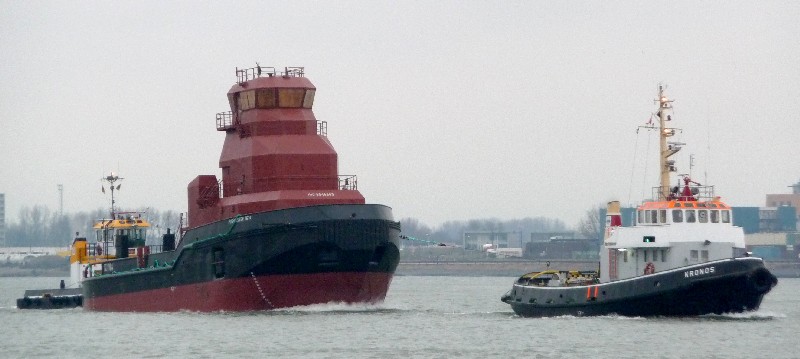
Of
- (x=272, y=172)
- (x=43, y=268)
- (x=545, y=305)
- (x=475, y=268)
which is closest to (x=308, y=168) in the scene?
(x=272, y=172)

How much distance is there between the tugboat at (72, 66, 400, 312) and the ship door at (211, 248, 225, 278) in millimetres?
51

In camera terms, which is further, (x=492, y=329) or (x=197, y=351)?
(x=492, y=329)

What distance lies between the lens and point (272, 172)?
2414 inches

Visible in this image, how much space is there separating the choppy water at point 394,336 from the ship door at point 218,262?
160 centimetres

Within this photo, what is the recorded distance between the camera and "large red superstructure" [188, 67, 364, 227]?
200ft

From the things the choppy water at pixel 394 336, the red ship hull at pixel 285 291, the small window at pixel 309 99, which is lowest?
the choppy water at pixel 394 336

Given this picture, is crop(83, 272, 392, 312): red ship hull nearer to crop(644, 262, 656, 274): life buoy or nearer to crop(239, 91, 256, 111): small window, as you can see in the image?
crop(239, 91, 256, 111): small window

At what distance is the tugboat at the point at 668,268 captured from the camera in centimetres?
5216

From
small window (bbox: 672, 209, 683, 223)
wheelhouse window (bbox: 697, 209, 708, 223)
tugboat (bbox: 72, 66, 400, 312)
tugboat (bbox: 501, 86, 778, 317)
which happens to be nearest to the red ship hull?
tugboat (bbox: 72, 66, 400, 312)

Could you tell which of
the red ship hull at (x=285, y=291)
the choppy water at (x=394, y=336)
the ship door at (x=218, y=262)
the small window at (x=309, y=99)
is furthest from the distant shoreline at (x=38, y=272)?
the ship door at (x=218, y=262)

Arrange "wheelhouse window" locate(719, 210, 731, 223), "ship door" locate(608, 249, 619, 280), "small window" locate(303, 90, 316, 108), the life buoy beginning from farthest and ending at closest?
"small window" locate(303, 90, 316, 108) < "ship door" locate(608, 249, 619, 280) < "wheelhouse window" locate(719, 210, 731, 223) < the life buoy

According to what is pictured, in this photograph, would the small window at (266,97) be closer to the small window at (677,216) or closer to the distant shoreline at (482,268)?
the small window at (677,216)

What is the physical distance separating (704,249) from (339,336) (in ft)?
46.7

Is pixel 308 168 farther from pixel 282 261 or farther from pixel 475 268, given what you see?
pixel 475 268
